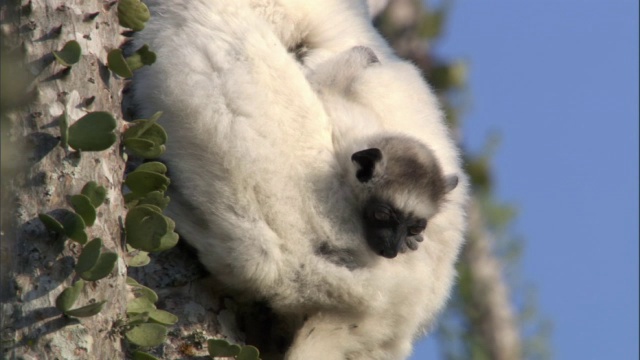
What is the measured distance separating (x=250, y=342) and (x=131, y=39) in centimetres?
149

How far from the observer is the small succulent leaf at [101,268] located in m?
3.19

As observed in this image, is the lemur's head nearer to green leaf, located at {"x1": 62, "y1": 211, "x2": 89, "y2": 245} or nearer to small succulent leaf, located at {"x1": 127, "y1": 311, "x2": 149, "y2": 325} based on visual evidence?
small succulent leaf, located at {"x1": 127, "y1": 311, "x2": 149, "y2": 325}

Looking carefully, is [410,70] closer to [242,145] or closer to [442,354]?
[242,145]

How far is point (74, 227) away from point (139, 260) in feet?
2.06

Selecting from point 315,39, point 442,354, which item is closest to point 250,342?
point 315,39

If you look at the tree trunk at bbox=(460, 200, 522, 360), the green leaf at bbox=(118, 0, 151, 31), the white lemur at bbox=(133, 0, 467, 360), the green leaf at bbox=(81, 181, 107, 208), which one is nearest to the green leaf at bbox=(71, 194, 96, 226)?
the green leaf at bbox=(81, 181, 107, 208)

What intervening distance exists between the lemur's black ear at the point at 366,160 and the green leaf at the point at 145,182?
1.33m

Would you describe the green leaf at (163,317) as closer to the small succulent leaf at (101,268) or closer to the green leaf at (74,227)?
the small succulent leaf at (101,268)

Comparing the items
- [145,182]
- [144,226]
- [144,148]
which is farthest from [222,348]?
[144,148]

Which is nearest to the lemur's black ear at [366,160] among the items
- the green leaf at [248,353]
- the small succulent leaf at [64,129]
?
the green leaf at [248,353]

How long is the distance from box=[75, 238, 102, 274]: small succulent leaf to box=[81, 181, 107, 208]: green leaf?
170 mm

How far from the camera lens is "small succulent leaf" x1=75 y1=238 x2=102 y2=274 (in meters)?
3.16

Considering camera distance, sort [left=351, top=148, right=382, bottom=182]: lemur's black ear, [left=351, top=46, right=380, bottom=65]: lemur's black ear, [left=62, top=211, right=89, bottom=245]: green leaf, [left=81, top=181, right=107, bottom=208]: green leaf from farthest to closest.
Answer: [left=351, top=46, right=380, bottom=65]: lemur's black ear < [left=351, top=148, right=382, bottom=182]: lemur's black ear < [left=81, top=181, right=107, bottom=208]: green leaf < [left=62, top=211, right=89, bottom=245]: green leaf

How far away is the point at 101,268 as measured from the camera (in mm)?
3205
